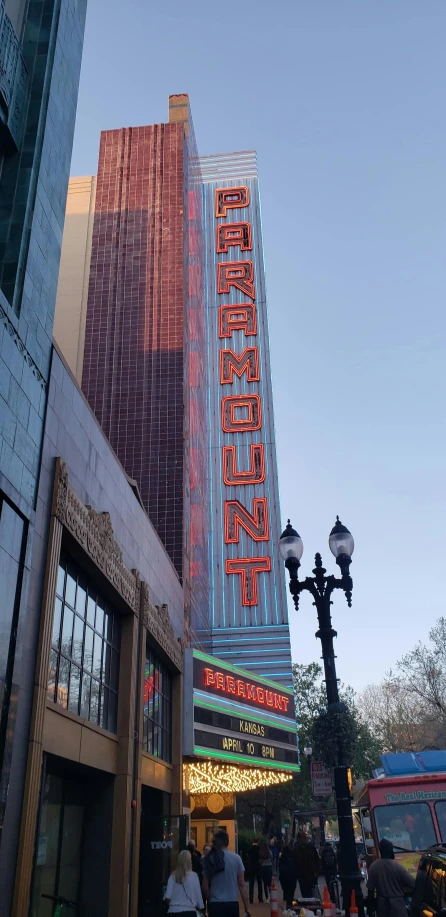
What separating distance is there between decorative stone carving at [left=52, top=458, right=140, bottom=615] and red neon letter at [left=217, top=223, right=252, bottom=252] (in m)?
33.2

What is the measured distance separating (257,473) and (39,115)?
87.3 feet

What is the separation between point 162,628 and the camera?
766 inches

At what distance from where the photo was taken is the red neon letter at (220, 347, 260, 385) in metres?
41.4

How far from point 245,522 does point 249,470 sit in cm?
295

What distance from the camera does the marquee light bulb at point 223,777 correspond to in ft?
77.3

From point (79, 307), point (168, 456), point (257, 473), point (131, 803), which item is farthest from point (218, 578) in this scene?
point (131, 803)

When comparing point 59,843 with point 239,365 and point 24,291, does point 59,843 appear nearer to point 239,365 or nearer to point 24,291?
point 24,291

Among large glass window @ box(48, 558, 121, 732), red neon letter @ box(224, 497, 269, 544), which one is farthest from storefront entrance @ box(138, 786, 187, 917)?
red neon letter @ box(224, 497, 269, 544)

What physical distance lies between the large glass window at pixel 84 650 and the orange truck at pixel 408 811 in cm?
541

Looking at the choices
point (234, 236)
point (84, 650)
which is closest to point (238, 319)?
point (234, 236)

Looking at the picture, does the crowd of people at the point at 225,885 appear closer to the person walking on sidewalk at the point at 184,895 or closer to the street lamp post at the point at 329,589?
the person walking on sidewalk at the point at 184,895

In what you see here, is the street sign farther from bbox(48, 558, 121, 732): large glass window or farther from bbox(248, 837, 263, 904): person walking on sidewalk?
bbox(248, 837, 263, 904): person walking on sidewalk

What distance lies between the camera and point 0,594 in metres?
9.50

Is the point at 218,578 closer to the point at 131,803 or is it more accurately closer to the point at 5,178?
the point at 131,803
